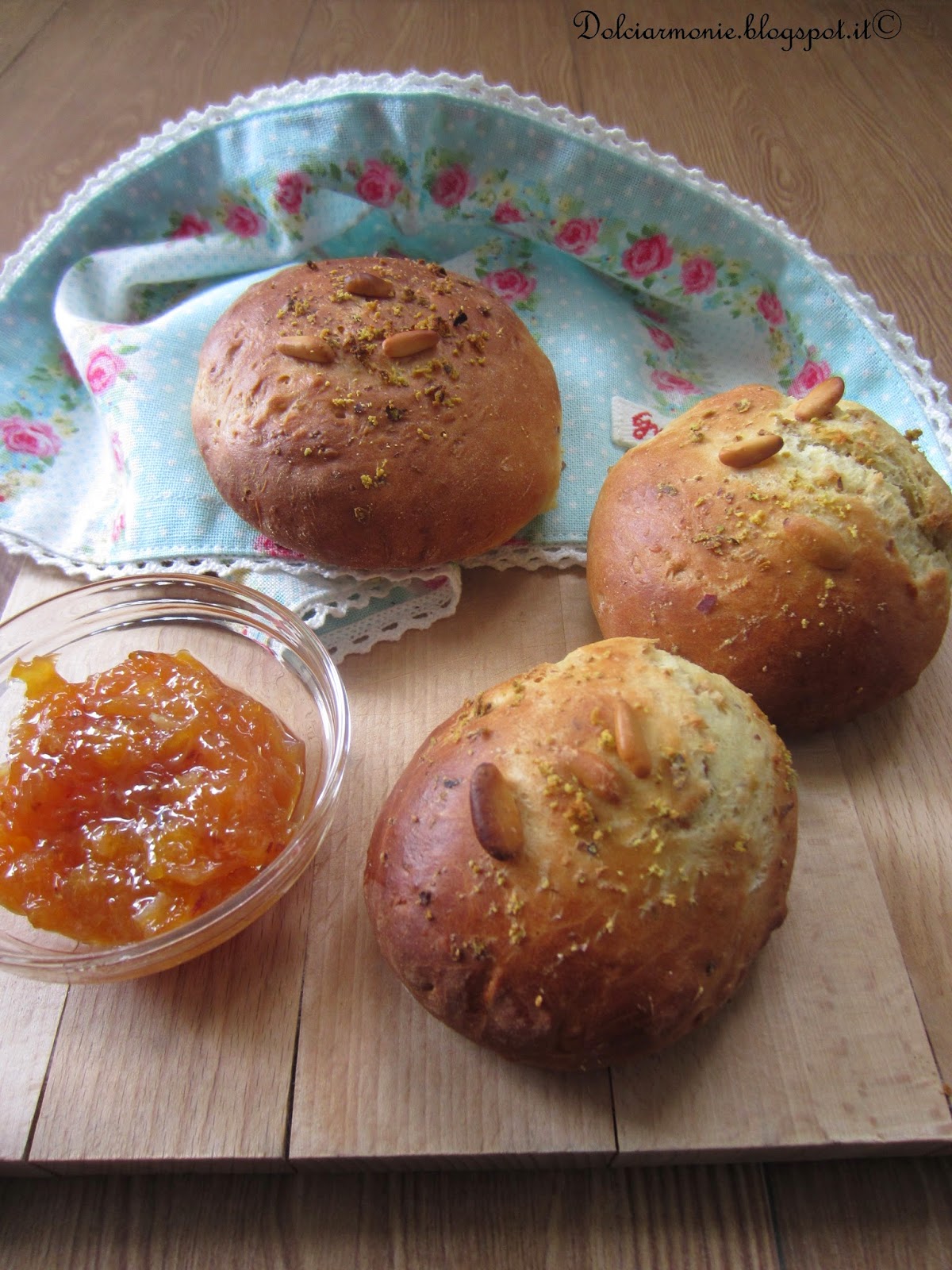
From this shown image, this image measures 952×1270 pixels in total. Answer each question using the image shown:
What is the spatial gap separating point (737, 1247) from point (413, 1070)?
1.37 feet

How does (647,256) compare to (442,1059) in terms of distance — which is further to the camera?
(647,256)

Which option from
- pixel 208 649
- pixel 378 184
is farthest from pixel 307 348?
pixel 378 184

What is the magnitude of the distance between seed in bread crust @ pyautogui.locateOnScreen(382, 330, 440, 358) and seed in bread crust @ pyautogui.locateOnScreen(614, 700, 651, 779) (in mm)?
716

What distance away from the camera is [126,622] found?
4.62 ft

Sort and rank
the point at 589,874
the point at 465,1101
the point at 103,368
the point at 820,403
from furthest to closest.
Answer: the point at 103,368
the point at 820,403
the point at 465,1101
the point at 589,874

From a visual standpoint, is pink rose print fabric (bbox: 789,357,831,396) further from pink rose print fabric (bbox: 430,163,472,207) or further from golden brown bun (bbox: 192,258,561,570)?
pink rose print fabric (bbox: 430,163,472,207)

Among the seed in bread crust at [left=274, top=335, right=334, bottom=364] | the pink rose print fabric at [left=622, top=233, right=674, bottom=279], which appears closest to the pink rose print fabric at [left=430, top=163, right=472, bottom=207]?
the pink rose print fabric at [left=622, top=233, right=674, bottom=279]

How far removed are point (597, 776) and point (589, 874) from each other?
0.10 meters

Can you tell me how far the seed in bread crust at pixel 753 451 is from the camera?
1220mm

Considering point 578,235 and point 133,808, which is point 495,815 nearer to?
point 133,808

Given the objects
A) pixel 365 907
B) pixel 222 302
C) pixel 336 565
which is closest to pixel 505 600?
pixel 336 565

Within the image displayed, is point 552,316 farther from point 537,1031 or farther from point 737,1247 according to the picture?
point 737,1247

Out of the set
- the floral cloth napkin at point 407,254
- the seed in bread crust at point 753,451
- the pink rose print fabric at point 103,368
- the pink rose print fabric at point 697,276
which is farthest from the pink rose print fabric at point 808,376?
the pink rose print fabric at point 103,368

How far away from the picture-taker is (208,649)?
1389mm
